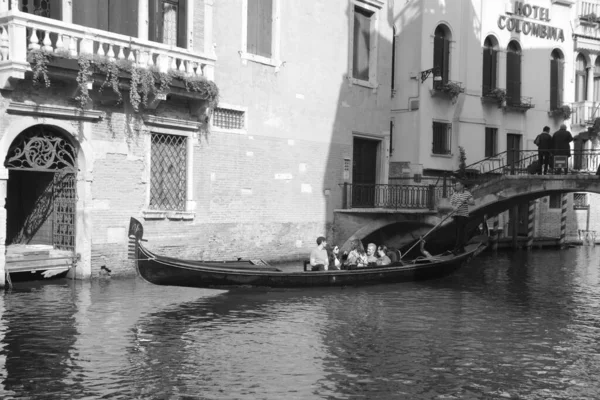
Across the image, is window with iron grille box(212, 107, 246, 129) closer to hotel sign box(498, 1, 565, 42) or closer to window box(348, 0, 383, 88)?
window box(348, 0, 383, 88)

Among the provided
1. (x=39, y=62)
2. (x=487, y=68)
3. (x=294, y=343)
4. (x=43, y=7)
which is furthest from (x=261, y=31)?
(x=487, y=68)

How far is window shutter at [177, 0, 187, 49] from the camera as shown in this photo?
15.8 metres

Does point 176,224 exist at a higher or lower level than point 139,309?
higher

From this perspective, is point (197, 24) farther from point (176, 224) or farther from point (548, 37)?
point (548, 37)

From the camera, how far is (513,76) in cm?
2597

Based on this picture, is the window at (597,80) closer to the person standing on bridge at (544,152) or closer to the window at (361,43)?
the person standing on bridge at (544,152)

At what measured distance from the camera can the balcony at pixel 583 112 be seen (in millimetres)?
27703

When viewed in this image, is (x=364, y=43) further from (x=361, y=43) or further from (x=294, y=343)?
(x=294, y=343)

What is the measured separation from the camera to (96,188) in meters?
14.3

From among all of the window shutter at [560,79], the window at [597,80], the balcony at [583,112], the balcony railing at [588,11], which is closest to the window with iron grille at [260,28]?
the window shutter at [560,79]

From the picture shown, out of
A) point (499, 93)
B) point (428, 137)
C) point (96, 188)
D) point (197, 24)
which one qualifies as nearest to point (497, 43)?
point (499, 93)

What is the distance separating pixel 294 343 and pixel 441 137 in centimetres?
1523

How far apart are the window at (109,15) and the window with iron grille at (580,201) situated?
18799mm

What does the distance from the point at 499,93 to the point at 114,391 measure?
1970 cm
